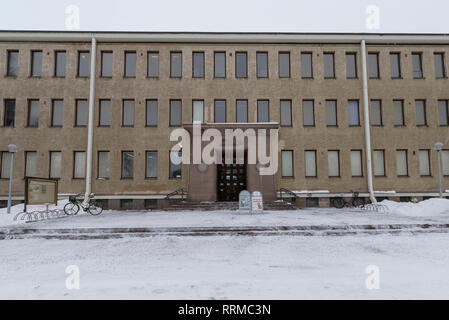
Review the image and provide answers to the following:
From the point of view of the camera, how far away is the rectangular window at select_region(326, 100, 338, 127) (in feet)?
71.5

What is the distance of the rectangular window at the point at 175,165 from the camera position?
20797mm

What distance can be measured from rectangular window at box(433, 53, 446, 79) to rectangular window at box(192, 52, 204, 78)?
16.5m

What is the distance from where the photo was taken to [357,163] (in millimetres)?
21406

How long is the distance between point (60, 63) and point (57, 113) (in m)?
3.53

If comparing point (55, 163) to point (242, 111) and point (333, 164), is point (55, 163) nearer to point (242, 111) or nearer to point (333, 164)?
point (242, 111)

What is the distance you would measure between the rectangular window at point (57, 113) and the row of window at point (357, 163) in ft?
49.8

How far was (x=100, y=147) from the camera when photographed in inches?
826

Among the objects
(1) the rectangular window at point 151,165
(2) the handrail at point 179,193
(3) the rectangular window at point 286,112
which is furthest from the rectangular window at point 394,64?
(1) the rectangular window at point 151,165

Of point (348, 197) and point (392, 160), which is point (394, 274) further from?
point (392, 160)

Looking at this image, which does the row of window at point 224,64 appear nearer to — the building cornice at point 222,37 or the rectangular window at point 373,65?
the rectangular window at point 373,65

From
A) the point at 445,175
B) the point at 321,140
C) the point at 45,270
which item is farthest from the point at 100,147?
the point at 445,175

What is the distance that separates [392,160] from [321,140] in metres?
4.92

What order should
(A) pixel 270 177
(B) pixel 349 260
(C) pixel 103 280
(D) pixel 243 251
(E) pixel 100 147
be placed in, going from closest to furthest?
1. (C) pixel 103 280
2. (B) pixel 349 260
3. (D) pixel 243 251
4. (A) pixel 270 177
5. (E) pixel 100 147

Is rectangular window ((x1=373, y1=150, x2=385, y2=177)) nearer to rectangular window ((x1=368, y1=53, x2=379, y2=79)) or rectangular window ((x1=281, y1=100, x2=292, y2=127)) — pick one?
rectangular window ((x1=368, y1=53, x2=379, y2=79))
